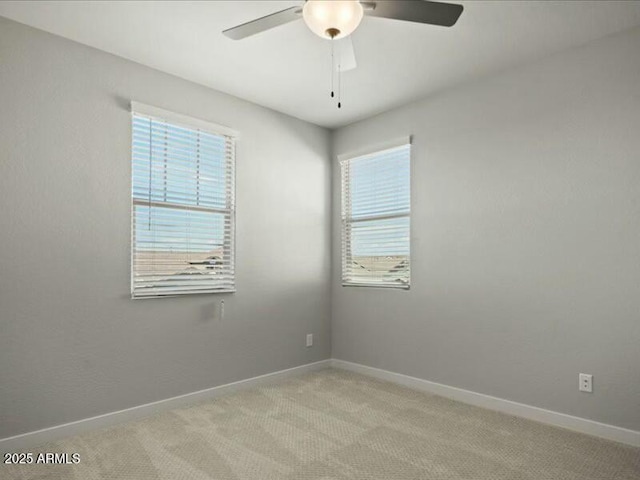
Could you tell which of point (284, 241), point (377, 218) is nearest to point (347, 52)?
point (377, 218)

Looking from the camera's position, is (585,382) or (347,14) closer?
(347,14)

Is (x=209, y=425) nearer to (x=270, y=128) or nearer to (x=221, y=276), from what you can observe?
(x=221, y=276)

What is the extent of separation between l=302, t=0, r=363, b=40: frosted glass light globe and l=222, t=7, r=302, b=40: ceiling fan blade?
0.37ft

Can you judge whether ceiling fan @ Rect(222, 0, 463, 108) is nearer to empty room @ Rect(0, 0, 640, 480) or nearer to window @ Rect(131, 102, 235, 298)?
empty room @ Rect(0, 0, 640, 480)

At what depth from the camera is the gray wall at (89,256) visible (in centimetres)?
252

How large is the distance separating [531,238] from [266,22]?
90.0 inches

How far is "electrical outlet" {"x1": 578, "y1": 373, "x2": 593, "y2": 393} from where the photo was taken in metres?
2.70

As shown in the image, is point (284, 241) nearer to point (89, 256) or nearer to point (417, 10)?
point (89, 256)

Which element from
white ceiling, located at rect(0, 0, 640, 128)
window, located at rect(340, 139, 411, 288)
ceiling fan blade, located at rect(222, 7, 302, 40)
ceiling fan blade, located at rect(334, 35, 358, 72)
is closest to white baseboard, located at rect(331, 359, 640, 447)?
window, located at rect(340, 139, 411, 288)

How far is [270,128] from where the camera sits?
12.9 ft

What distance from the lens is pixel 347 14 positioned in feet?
5.36

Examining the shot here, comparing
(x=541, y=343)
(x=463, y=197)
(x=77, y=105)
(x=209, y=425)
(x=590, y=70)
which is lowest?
(x=209, y=425)

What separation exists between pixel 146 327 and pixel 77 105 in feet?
5.22

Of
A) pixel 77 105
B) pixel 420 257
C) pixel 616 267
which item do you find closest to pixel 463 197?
pixel 420 257
